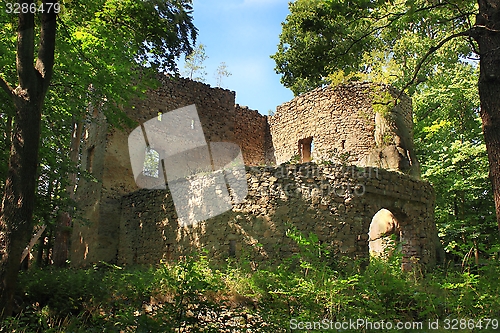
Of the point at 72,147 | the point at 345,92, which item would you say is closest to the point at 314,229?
the point at 345,92

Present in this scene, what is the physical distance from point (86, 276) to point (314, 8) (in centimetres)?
718

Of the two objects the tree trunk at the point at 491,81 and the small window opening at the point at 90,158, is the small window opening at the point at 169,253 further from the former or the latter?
the tree trunk at the point at 491,81

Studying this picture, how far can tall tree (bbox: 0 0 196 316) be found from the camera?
5930mm

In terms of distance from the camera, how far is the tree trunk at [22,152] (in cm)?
579

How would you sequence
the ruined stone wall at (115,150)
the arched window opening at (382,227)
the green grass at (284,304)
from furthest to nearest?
the ruined stone wall at (115,150) → the arched window opening at (382,227) → the green grass at (284,304)

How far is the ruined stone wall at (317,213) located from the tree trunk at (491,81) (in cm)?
489

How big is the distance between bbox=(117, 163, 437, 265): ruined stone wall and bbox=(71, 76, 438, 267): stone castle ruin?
0.03 metres

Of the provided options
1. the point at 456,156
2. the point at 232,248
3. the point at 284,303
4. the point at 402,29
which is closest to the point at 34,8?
the point at 284,303

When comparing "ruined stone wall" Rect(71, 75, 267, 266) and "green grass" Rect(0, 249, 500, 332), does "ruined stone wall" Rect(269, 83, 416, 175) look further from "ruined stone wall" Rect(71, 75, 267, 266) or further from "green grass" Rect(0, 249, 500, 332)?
"green grass" Rect(0, 249, 500, 332)

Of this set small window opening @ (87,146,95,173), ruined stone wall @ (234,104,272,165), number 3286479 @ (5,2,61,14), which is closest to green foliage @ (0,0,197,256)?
number 3286479 @ (5,2,61,14)

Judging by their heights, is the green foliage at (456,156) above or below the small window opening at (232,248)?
above

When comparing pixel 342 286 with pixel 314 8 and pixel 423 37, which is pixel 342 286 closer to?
pixel 314 8

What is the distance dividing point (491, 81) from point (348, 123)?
1028 cm

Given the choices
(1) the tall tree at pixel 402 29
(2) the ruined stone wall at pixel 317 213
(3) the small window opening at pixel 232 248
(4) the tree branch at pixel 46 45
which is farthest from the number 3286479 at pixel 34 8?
(3) the small window opening at pixel 232 248
